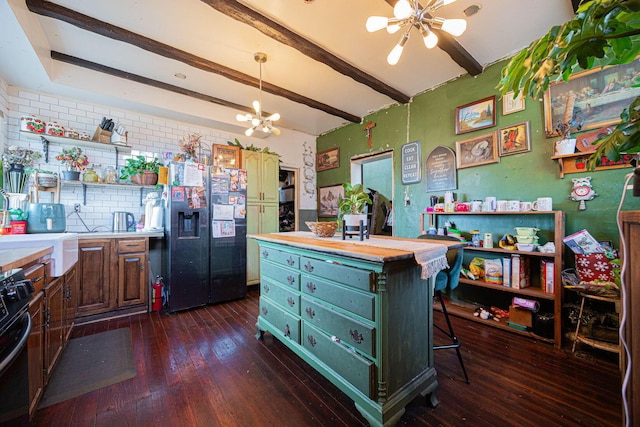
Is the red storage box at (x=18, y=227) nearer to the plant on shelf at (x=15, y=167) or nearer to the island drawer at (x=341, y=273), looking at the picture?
the plant on shelf at (x=15, y=167)

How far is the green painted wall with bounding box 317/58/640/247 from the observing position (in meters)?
2.27

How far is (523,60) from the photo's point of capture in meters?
0.87

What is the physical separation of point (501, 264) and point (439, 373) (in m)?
1.48

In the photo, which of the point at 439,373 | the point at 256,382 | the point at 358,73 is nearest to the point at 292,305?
the point at 256,382

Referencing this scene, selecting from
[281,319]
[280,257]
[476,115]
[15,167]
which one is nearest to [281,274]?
[280,257]

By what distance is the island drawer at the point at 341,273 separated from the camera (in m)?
1.39

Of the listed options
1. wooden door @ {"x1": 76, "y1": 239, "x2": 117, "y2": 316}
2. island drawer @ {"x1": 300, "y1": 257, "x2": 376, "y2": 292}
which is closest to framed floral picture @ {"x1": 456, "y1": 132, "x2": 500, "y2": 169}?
island drawer @ {"x1": 300, "y1": 257, "x2": 376, "y2": 292}

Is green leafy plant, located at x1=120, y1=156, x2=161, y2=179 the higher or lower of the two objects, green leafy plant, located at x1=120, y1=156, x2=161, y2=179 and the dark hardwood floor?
the higher

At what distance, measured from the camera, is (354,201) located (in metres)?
2.04

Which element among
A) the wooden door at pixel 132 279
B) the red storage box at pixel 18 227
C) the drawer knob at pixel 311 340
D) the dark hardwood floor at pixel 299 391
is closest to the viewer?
the dark hardwood floor at pixel 299 391

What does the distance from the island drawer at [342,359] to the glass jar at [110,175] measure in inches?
128

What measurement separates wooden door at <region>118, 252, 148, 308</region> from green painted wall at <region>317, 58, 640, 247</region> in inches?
139

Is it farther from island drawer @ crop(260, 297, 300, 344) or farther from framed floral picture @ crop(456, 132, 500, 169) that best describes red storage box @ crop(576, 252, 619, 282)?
island drawer @ crop(260, 297, 300, 344)

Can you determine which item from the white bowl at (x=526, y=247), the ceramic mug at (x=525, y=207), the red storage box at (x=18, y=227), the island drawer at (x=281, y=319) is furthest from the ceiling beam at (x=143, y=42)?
the white bowl at (x=526, y=247)
